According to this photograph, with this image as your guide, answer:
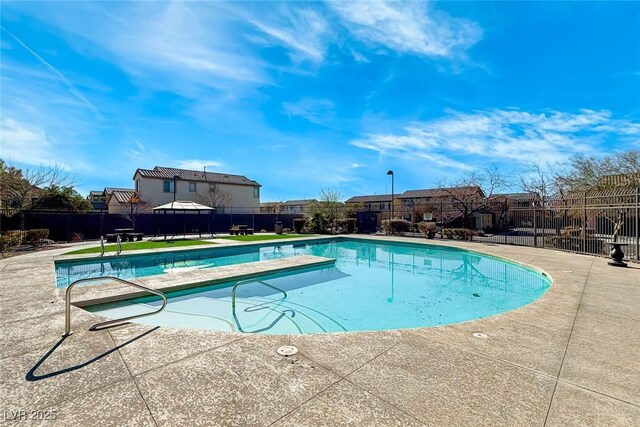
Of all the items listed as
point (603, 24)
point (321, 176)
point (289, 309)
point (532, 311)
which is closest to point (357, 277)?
point (289, 309)

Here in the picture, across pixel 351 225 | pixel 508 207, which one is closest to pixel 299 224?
pixel 351 225

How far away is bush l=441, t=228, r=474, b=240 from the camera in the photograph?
1683cm

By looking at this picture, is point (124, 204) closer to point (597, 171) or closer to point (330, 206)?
point (330, 206)

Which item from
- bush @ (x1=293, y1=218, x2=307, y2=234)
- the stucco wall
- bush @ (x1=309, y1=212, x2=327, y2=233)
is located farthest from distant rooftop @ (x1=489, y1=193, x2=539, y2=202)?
the stucco wall

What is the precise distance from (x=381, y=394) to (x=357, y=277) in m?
6.94

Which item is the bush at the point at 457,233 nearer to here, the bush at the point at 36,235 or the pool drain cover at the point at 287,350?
the pool drain cover at the point at 287,350

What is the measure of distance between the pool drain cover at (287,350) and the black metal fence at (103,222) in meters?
15.6

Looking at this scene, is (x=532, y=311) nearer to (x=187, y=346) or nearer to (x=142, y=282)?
(x=187, y=346)

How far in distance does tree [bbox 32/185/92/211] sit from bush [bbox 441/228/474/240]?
83.9ft

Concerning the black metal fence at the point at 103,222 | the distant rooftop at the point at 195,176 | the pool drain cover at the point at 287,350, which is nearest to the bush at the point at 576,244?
the pool drain cover at the point at 287,350

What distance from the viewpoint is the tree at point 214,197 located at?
30.1 metres

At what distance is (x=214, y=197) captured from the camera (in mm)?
30547

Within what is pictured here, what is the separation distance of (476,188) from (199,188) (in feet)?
85.6

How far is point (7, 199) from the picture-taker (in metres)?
13.6
